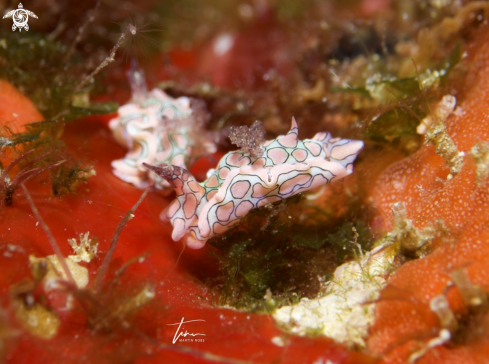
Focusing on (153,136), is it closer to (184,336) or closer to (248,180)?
(248,180)

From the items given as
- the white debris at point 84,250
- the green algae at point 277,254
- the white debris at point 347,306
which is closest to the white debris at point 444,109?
the green algae at point 277,254

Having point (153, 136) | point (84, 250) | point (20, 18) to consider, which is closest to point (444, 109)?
point (153, 136)

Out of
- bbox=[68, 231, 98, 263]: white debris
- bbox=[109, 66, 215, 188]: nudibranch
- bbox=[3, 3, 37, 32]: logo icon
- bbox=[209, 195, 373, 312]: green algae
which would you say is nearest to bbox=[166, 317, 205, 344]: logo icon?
bbox=[209, 195, 373, 312]: green algae

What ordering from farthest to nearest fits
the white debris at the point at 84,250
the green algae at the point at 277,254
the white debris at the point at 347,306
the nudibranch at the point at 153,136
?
the nudibranch at the point at 153,136 < the green algae at the point at 277,254 < the white debris at the point at 84,250 < the white debris at the point at 347,306

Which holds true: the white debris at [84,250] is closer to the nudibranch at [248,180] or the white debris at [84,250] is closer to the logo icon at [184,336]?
the nudibranch at [248,180]

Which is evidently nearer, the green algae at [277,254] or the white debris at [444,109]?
the green algae at [277,254]

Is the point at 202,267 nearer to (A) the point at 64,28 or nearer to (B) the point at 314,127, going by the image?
(B) the point at 314,127

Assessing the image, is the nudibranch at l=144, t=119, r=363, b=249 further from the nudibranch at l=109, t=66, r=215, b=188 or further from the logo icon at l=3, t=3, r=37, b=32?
the logo icon at l=3, t=3, r=37, b=32
